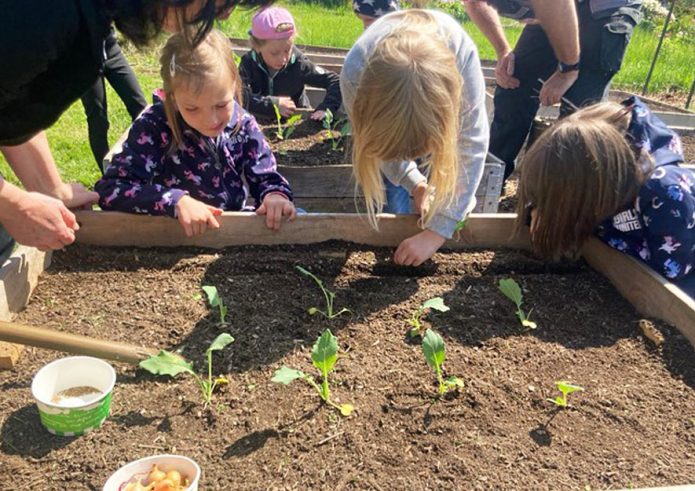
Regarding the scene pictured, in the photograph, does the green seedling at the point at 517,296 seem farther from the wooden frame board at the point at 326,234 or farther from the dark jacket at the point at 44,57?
the dark jacket at the point at 44,57

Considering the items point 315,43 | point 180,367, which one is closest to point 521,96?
point 180,367

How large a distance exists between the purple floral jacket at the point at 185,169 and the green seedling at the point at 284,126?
4.29ft

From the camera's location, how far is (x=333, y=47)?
339 inches

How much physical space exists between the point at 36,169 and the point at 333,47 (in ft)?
22.3

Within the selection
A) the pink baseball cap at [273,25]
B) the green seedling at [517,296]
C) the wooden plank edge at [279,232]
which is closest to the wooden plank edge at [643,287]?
the wooden plank edge at [279,232]

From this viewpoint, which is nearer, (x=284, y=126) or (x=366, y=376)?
(x=366, y=376)

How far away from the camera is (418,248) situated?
2453 millimetres

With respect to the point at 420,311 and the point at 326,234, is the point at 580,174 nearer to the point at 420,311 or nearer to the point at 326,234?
the point at 420,311

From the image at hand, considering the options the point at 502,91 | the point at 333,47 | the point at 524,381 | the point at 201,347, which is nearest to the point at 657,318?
the point at 524,381

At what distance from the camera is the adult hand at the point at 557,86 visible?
335 cm

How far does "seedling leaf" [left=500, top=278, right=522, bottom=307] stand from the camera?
225cm

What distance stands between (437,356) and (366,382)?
0.25 m

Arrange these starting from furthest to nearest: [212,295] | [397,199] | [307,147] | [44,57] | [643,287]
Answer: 1. [307,147]
2. [397,199]
3. [643,287]
4. [212,295]
5. [44,57]

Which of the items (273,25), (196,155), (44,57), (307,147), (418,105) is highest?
(44,57)
